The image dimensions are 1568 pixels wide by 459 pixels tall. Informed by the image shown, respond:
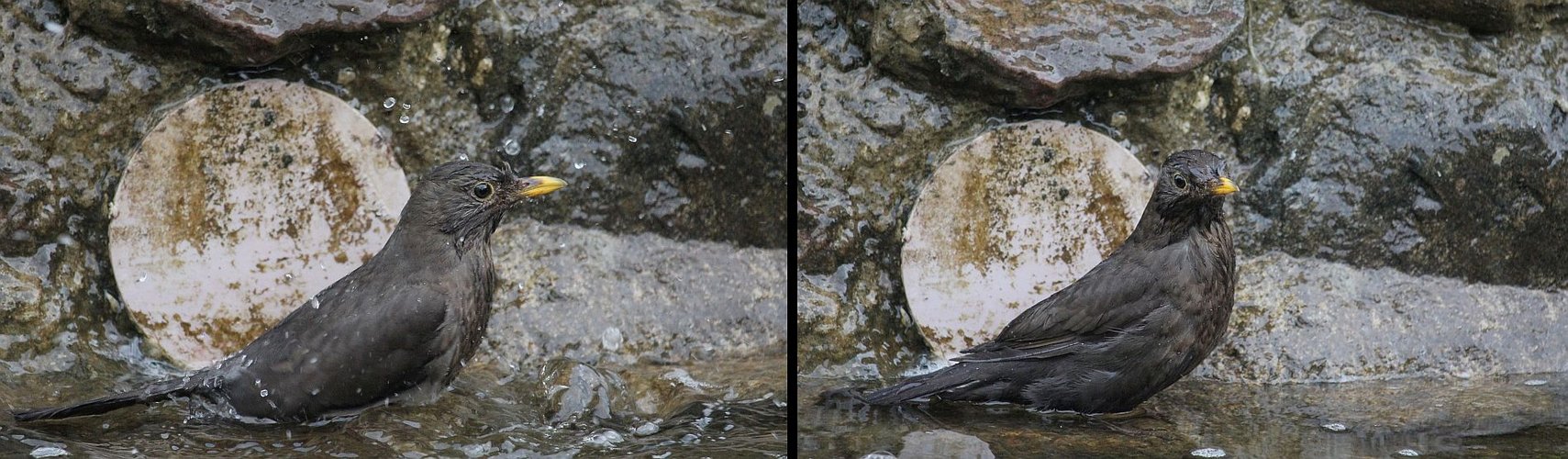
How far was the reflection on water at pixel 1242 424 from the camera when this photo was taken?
4496mm

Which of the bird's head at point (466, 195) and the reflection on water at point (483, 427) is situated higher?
the bird's head at point (466, 195)

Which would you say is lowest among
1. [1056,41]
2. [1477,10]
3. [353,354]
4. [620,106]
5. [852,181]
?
[353,354]

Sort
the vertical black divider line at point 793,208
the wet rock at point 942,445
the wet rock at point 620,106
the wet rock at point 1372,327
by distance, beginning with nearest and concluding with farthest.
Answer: the wet rock at point 942,445
the vertical black divider line at point 793,208
the wet rock at point 1372,327
the wet rock at point 620,106

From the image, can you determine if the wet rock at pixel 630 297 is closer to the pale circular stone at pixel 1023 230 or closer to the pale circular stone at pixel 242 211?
the pale circular stone at pixel 242 211

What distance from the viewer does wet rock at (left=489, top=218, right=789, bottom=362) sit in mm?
5512

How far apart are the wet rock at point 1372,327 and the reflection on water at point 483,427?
5.53 feet

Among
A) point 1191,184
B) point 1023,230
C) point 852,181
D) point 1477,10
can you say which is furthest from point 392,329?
point 1477,10

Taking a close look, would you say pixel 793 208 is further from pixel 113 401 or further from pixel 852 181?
pixel 113 401

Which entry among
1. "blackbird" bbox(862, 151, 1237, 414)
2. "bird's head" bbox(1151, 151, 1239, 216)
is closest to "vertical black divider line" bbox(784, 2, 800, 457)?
"blackbird" bbox(862, 151, 1237, 414)

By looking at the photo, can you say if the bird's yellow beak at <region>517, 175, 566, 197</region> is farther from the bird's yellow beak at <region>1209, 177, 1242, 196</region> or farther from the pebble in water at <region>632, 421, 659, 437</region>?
the bird's yellow beak at <region>1209, 177, 1242, 196</region>

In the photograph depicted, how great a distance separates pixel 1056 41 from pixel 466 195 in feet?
6.81

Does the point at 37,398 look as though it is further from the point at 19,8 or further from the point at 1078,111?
the point at 1078,111

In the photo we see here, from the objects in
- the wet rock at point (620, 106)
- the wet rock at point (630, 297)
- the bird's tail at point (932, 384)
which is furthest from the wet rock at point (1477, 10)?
the wet rock at point (630, 297)

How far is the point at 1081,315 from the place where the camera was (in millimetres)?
4746
